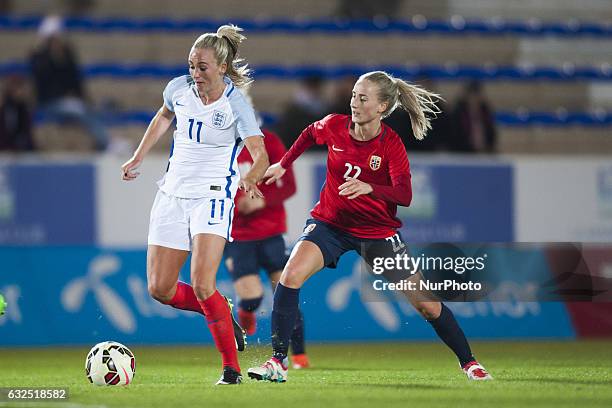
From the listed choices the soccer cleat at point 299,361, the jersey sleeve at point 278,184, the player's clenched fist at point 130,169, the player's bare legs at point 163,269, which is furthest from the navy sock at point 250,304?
the player's clenched fist at point 130,169

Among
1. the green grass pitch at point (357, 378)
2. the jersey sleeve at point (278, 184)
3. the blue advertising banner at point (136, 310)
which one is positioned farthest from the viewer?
the blue advertising banner at point (136, 310)

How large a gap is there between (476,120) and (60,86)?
491cm

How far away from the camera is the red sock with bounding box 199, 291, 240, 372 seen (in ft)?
22.7

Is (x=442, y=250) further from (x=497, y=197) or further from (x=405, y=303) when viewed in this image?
(x=497, y=197)

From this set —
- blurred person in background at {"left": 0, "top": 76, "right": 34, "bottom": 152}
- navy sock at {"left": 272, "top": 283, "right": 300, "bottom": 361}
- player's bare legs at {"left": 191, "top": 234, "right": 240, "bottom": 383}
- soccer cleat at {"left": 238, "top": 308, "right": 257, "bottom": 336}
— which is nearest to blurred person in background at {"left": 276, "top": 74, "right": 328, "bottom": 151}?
blurred person in background at {"left": 0, "top": 76, "right": 34, "bottom": 152}

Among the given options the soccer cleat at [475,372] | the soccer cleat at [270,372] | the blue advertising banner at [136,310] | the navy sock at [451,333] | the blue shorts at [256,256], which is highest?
the blue shorts at [256,256]

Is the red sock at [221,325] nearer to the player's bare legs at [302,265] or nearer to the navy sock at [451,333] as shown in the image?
the player's bare legs at [302,265]

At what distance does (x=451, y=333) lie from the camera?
23.9 ft

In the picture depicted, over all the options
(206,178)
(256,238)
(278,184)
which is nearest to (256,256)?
(256,238)

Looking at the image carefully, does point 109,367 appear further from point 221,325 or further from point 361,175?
point 361,175

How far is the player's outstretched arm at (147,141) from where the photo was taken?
23.5 ft

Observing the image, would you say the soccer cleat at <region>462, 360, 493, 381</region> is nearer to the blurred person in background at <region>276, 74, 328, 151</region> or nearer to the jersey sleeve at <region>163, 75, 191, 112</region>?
the jersey sleeve at <region>163, 75, 191, 112</region>

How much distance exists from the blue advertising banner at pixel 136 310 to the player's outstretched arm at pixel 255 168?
13.2ft

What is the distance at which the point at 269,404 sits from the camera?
19.7 feet
